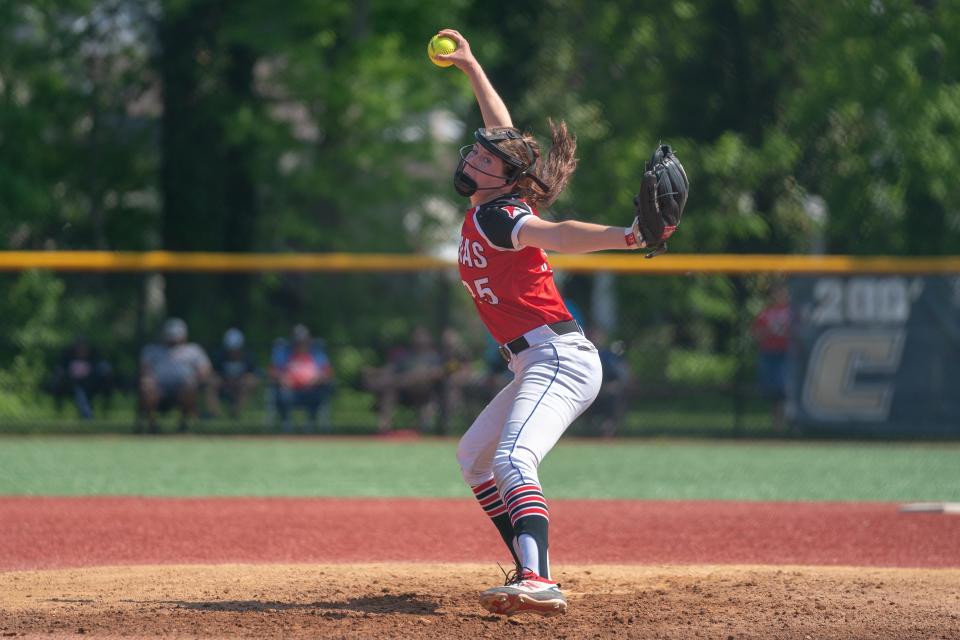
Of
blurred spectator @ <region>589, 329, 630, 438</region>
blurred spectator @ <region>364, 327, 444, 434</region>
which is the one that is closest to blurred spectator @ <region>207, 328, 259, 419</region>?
blurred spectator @ <region>364, 327, 444, 434</region>

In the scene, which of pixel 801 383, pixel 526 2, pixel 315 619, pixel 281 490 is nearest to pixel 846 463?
pixel 801 383

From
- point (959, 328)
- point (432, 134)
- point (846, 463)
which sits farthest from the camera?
point (432, 134)

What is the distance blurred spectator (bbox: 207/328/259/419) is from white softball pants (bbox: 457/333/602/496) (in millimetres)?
9656

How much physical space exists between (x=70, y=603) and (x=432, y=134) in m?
15.5

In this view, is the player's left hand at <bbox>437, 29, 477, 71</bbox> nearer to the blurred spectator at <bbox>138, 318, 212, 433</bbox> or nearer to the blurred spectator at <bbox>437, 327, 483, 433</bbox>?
the blurred spectator at <bbox>437, 327, 483, 433</bbox>

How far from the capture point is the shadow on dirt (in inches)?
210

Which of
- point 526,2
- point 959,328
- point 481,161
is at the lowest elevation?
point 959,328

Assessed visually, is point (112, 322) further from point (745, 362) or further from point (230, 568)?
point (230, 568)

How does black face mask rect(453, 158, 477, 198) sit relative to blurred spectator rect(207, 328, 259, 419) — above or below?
above

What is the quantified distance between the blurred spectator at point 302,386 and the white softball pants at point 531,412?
9.51 metres

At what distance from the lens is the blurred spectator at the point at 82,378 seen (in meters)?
14.9

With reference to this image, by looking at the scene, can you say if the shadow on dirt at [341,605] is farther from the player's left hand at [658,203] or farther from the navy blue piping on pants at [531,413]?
the player's left hand at [658,203]

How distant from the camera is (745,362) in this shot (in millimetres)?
14781

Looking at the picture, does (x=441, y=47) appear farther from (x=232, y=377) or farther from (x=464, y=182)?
(x=232, y=377)
